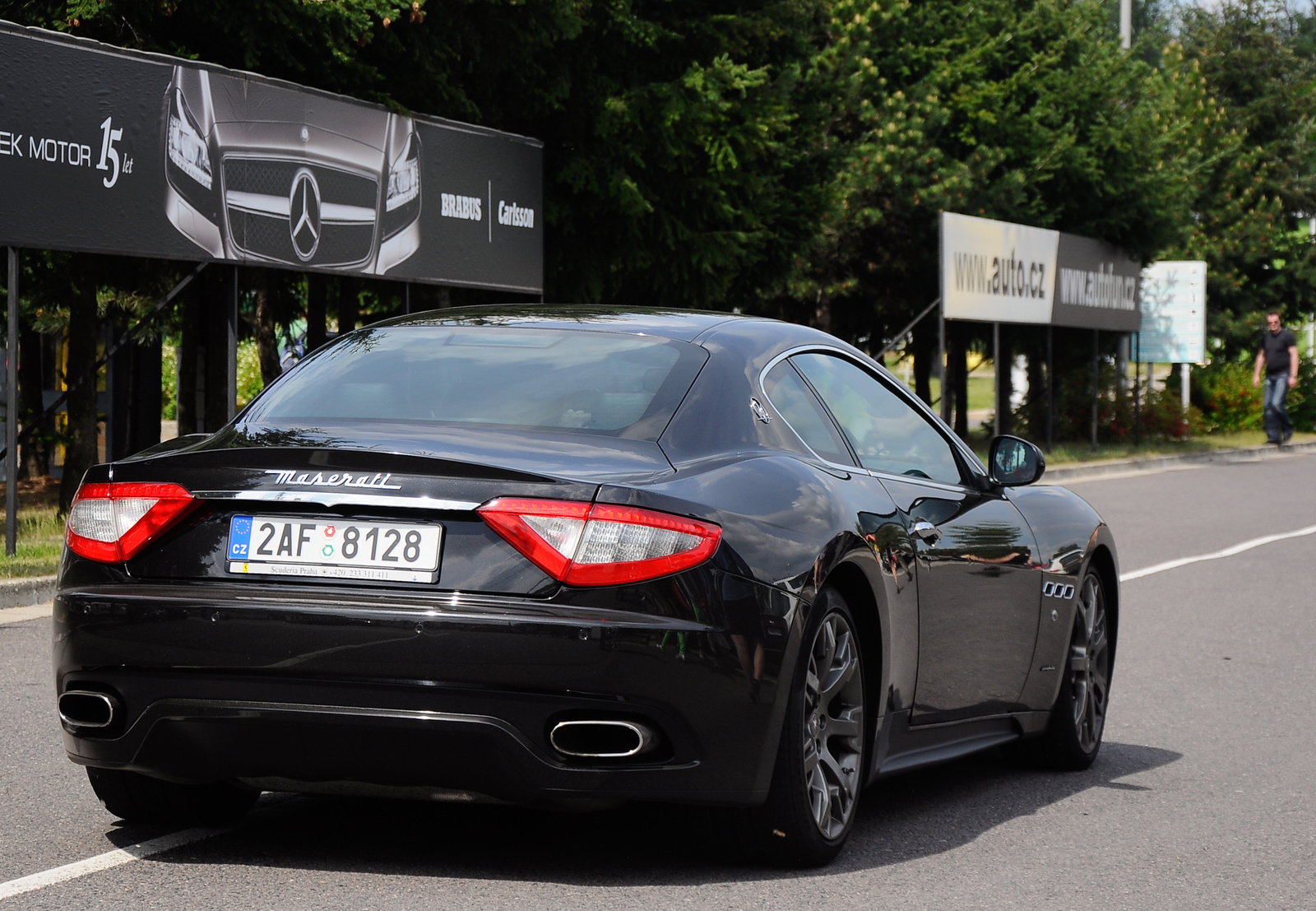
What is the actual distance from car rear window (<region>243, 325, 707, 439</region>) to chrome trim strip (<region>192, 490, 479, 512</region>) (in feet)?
1.55

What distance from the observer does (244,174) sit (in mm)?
14281

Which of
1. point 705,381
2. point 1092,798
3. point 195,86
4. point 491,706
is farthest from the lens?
point 195,86

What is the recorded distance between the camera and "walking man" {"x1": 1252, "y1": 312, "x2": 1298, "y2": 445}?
32.2m

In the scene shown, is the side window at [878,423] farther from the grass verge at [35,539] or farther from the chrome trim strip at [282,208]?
the chrome trim strip at [282,208]

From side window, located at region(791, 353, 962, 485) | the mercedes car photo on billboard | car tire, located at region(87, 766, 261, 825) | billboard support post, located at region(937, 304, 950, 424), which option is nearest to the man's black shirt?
billboard support post, located at region(937, 304, 950, 424)

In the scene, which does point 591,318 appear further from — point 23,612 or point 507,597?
point 23,612

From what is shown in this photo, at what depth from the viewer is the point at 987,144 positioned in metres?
32.1

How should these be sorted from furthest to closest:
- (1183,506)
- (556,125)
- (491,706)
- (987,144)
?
1. (987,144)
2. (556,125)
3. (1183,506)
4. (491,706)

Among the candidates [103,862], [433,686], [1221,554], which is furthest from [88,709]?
[1221,554]

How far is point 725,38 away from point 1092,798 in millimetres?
17683

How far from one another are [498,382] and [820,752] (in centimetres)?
130

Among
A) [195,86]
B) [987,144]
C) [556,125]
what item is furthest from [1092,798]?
[987,144]

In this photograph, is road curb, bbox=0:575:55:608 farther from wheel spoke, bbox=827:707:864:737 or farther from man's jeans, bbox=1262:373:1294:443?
man's jeans, bbox=1262:373:1294:443

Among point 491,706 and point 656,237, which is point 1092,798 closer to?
point 491,706
